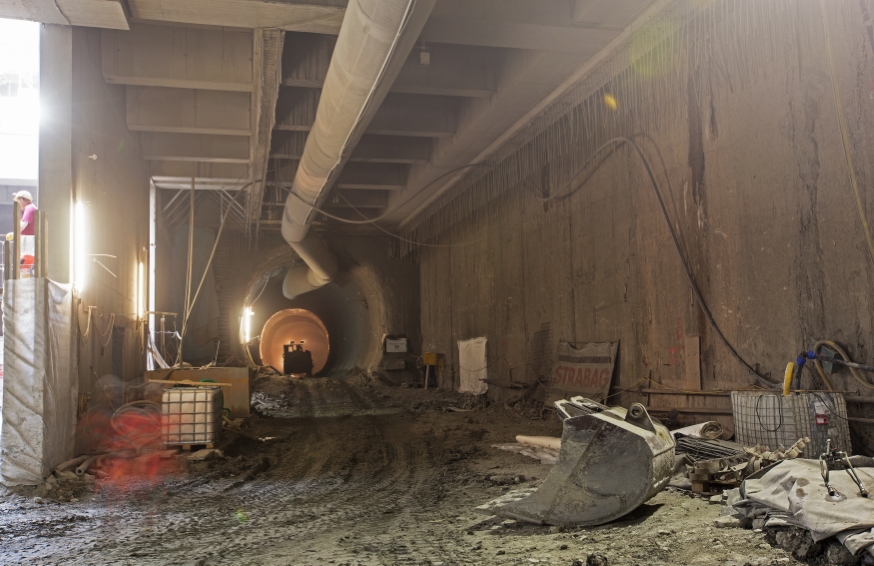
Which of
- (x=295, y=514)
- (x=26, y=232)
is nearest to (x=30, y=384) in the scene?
(x=26, y=232)

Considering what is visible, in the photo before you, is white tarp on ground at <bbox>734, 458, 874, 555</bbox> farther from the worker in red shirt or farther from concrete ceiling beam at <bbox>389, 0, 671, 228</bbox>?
the worker in red shirt

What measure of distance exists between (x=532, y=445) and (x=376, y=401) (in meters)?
6.68

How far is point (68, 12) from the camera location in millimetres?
6477

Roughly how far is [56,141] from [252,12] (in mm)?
2306

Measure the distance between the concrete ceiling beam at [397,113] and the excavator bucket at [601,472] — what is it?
6730mm

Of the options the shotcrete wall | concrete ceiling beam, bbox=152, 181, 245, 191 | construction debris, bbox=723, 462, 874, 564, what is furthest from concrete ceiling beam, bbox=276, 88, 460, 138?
construction debris, bbox=723, 462, 874, 564

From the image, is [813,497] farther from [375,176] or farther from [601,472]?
[375,176]

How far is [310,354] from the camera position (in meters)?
24.3

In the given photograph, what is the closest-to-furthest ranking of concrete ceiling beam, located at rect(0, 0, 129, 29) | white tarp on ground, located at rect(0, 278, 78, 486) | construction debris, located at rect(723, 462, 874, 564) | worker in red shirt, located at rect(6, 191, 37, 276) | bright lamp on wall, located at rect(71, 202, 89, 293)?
construction debris, located at rect(723, 462, 874, 564) < white tarp on ground, located at rect(0, 278, 78, 486) < concrete ceiling beam, located at rect(0, 0, 129, 29) < worker in red shirt, located at rect(6, 191, 37, 276) < bright lamp on wall, located at rect(71, 202, 89, 293)

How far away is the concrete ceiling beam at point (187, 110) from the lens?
9.91 metres

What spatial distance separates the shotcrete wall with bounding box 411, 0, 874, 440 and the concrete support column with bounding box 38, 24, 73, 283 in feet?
19.5

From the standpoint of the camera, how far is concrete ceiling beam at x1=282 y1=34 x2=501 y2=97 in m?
8.09

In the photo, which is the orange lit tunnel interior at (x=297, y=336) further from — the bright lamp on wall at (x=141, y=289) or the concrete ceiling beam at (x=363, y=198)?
the bright lamp on wall at (x=141, y=289)

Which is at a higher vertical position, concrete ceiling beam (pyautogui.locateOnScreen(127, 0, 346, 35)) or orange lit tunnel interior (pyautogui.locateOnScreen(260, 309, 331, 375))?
concrete ceiling beam (pyautogui.locateOnScreen(127, 0, 346, 35))
